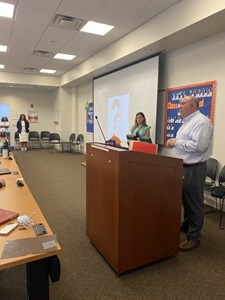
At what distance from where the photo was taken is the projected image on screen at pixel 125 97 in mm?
4863

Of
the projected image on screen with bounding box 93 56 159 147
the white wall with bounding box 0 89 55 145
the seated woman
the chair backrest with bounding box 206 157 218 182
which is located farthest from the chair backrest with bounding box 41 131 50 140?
the chair backrest with bounding box 206 157 218 182

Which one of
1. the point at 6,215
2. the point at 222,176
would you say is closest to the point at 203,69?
the point at 222,176

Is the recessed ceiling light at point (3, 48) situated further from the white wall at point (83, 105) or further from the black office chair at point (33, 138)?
the black office chair at point (33, 138)

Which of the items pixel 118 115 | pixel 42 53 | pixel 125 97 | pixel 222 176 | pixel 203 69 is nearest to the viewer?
pixel 222 176

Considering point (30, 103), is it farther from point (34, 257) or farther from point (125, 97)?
point (34, 257)

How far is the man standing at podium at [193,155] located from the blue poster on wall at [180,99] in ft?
4.86

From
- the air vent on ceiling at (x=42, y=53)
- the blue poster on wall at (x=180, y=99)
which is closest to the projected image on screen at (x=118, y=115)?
the blue poster on wall at (x=180, y=99)

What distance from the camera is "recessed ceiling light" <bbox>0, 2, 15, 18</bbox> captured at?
3.75 m

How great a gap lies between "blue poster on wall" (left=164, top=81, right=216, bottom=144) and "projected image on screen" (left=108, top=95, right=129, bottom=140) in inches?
54.3

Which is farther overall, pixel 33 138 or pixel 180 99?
pixel 33 138

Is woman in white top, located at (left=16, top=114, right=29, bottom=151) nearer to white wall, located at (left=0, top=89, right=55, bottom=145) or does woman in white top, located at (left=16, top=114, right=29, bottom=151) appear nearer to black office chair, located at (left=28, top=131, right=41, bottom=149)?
black office chair, located at (left=28, top=131, right=41, bottom=149)

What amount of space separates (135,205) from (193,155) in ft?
2.92

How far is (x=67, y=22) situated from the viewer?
14.2 ft

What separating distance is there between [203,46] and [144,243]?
11.1 feet
